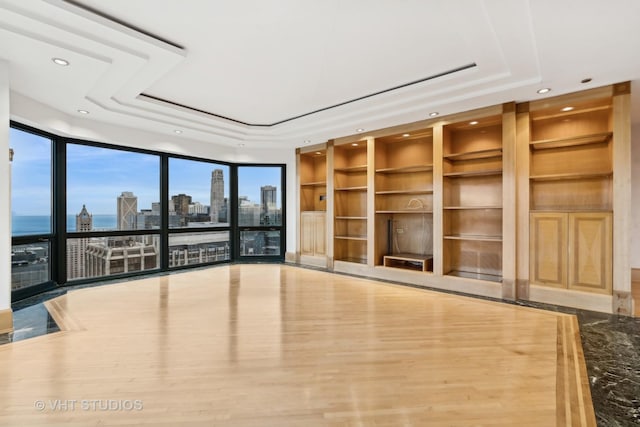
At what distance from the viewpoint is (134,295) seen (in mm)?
4371

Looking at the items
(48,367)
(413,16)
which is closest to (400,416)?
(48,367)

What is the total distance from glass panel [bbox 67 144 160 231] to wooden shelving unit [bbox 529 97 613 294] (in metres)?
6.43

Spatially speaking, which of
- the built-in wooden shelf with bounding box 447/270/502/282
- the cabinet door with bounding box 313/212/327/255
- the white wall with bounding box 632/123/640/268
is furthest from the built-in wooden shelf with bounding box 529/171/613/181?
the cabinet door with bounding box 313/212/327/255

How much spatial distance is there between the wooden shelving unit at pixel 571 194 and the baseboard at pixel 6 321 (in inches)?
238

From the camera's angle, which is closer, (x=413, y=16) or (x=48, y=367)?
(x=48, y=367)

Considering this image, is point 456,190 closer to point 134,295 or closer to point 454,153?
point 454,153

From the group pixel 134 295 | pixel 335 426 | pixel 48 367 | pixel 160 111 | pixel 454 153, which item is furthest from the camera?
pixel 454 153

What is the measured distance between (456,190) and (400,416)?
13.8ft

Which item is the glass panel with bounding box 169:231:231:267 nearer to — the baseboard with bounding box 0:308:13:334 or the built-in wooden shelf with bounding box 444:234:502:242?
the baseboard with bounding box 0:308:13:334

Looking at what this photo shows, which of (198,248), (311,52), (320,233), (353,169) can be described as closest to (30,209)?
(198,248)

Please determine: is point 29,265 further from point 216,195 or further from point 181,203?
point 216,195

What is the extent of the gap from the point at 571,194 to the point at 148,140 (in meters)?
6.86

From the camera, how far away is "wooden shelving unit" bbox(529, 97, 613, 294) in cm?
371

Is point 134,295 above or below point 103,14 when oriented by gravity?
below
